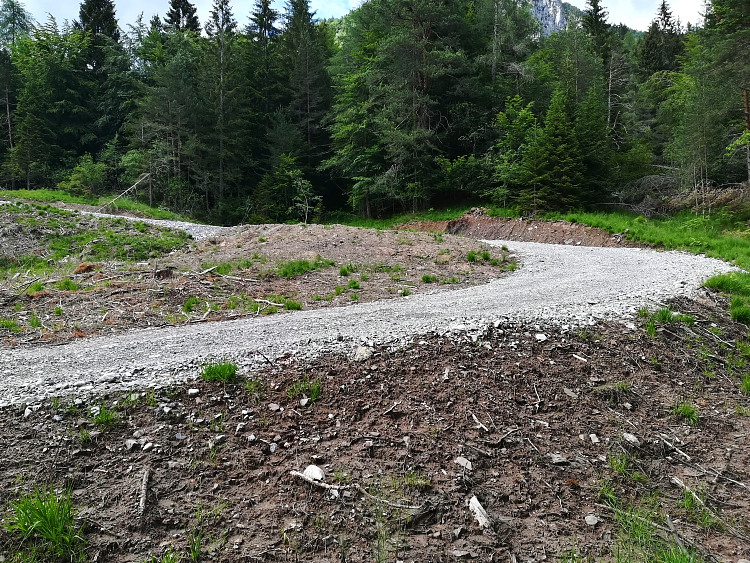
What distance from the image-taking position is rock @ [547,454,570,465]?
11.6 feet

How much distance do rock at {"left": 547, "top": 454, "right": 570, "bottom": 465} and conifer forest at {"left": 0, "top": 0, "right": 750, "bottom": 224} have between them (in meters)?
17.9

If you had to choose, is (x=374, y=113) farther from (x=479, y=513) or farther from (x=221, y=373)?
(x=479, y=513)

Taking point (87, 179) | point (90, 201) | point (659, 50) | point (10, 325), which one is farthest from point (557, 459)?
point (659, 50)

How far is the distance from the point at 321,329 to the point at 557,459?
10.9 ft

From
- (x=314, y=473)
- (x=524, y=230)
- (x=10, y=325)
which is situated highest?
(x=524, y=230)

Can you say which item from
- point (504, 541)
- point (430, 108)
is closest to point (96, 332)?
point (504, 541)

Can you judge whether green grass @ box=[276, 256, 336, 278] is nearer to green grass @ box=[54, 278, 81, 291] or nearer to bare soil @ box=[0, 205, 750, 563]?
green grass @ box=[54, 278, 81, 291]

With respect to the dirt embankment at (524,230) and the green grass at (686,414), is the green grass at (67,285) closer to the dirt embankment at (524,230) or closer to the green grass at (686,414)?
the green grass at (686,414)

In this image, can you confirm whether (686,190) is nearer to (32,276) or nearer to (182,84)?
(32,276)

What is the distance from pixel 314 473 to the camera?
10.6ft

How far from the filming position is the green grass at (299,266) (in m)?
9.51

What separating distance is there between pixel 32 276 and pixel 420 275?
8.76m

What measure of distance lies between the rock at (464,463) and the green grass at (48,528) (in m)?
2.69

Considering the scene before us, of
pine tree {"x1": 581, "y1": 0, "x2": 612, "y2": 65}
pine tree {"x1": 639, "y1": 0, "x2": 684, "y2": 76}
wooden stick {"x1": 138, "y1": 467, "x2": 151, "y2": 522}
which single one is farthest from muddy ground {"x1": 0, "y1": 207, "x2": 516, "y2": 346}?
pine tree {"x1": 639, "y1": 0, "x2": 684, "y2": 76}
